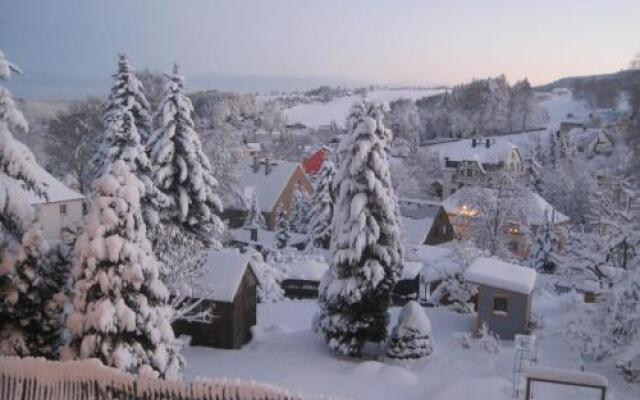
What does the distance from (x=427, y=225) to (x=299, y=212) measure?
11309 millimetres

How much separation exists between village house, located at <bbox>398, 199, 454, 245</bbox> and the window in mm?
17380

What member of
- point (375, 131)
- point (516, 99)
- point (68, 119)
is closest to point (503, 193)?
point (375, 131)

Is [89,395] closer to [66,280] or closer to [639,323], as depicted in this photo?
[66,280]

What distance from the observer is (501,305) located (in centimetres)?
2308

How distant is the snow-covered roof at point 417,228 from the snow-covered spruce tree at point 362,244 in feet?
70.1

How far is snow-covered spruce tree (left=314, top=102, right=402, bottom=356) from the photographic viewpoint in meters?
20.2

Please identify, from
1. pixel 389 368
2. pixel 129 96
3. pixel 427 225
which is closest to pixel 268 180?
pixel 427 225

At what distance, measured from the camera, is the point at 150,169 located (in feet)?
71.8

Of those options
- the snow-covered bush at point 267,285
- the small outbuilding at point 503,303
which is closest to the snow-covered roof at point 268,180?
the snow-covered bush at point 267,285

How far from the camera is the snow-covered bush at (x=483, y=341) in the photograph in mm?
21094

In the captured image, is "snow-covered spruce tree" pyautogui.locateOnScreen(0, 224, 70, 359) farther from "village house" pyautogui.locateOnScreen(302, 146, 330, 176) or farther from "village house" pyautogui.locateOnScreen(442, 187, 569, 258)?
"village house" pyautogui.locateOnScreen(302, 146, 330, 176)

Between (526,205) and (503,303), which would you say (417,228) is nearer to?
(526,205)

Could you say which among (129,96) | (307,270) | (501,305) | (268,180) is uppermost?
(129,96)

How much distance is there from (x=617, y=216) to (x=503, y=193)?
34.3 ft
